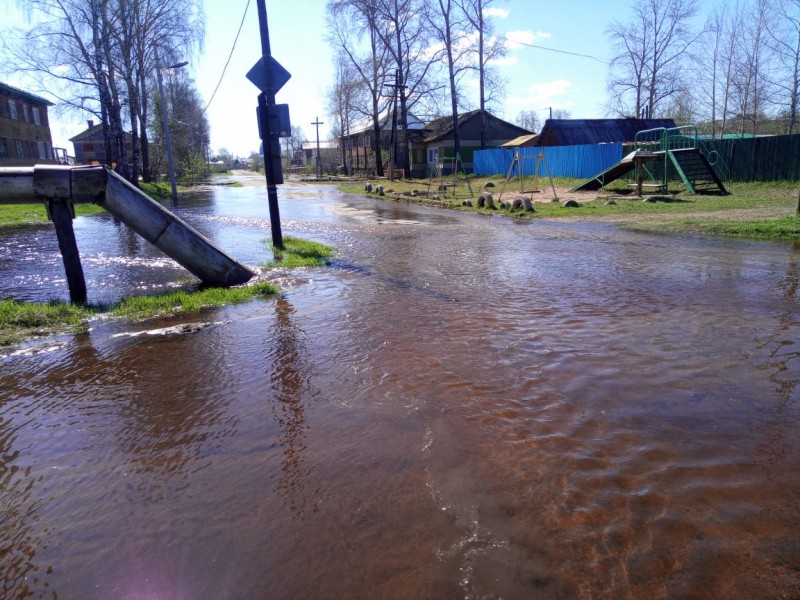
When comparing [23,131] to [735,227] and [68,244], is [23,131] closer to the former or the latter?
[68,244]

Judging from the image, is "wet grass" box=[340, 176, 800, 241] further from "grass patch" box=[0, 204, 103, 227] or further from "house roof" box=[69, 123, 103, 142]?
"house roof" box=[69, 123, 103, 142]

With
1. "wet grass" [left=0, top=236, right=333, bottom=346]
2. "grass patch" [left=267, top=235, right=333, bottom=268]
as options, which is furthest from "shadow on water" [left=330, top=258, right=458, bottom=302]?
"wet grass" [left=0, top=236, right=333, bottom=346]

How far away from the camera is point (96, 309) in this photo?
681cm

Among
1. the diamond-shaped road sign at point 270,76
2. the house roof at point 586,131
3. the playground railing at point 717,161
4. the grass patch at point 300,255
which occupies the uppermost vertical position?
the house roof at point 586,131

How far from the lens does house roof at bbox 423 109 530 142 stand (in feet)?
153

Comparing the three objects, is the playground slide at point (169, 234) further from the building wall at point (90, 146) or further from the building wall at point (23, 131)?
the building wall at point (90, 146)

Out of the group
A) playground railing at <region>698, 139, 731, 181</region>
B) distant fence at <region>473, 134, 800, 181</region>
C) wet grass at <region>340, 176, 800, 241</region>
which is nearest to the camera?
wet grass at <region>340, 176, 800, 241</region>

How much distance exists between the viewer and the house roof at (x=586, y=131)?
119 ft

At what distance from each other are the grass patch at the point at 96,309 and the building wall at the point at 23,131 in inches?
1388

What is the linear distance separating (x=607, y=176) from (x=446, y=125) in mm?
27380

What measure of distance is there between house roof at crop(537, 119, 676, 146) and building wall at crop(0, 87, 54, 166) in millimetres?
35513

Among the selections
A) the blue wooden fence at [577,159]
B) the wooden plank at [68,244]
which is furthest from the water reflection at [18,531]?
the blue wooden fence at [577,159]

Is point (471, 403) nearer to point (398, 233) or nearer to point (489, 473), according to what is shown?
point (489, 473)

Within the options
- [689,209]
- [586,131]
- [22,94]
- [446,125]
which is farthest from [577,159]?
[22,94]
